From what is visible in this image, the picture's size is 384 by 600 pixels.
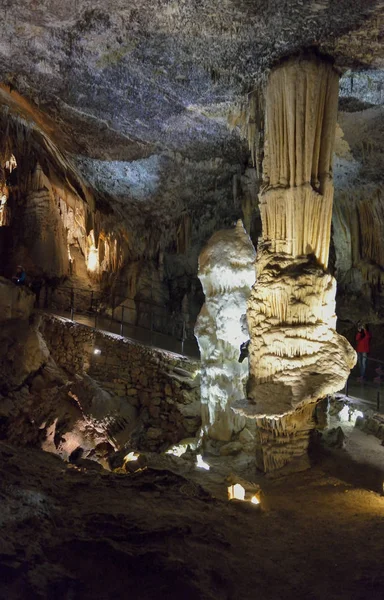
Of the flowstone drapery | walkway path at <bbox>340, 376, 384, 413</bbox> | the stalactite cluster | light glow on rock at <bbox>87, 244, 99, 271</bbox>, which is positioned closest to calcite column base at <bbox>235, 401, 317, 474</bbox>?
the flowstone drapery

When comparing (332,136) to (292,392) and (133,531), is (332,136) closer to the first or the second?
(292,392)

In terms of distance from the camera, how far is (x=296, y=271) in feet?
19.9

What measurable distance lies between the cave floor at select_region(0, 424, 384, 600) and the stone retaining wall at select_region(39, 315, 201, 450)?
432 centimetres

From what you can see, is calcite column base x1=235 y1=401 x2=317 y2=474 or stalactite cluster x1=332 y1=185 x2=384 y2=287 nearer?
calcite column base x1=235 y1=401 x2=317 y2=474

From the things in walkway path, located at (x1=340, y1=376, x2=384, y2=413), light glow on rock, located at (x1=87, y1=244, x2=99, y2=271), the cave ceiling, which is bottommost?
walkway path, located at (x1=340, y1=376, x2=384, y2=413)

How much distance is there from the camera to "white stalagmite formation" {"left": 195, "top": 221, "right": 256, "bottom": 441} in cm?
786

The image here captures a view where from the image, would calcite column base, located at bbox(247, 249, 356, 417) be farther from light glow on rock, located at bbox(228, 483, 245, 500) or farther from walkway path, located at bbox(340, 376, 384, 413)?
walkway path, located at bbox(340, 376, 384, 413)

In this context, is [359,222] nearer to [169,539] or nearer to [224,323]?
[224,323]

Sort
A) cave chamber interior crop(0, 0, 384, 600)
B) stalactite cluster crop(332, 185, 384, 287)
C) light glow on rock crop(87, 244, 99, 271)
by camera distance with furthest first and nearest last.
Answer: light glow on rock crop(87, 244, 99, 271)
stalactite cluster crop(332, 185, 384, 287)
cave chamber interior crop(0, 0, 384, 600)

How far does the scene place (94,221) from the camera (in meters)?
15.1

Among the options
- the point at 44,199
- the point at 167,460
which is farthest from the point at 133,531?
the point at 44,199

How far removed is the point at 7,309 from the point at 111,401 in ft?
9.43

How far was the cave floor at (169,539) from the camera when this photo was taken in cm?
275

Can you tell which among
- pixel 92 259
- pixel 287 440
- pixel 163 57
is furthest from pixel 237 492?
pixel 92 259
